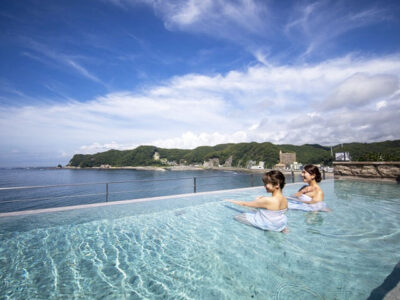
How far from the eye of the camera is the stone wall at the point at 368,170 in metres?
10.2

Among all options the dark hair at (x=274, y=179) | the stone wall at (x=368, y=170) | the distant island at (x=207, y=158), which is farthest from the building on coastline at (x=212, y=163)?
the dark hair at (x=274, y=179)

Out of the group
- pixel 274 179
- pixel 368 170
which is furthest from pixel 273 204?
pixel 368 170

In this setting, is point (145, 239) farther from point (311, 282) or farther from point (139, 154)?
point (139, 154)

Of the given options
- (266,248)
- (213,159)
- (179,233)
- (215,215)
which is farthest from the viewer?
(213,159)

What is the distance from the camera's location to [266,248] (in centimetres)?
303

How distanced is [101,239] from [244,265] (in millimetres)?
2634

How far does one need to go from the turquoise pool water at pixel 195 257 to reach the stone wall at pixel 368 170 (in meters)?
7.46

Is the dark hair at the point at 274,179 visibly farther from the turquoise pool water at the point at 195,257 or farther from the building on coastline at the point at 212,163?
the building on coastline at the point at 212,163

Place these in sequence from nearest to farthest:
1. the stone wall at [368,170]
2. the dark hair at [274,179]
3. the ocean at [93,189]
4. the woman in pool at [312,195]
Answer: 1. the dark hair at [274,179]
2. the woman in pool at [312,195]
3. the ocean at [93,189]
4. the stone wall at [368,170]

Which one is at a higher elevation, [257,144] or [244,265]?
[257,144]

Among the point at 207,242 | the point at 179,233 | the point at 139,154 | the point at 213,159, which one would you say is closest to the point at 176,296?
the point at 207,242

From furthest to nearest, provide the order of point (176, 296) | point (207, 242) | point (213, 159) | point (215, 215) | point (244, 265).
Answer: point (213, 159)
point (215, 215)
point (207, 242)
point (244, 265)
point (176, 296)

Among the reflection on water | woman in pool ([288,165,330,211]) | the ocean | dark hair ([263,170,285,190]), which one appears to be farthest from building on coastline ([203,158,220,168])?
dark hair ([263,170,285,190])

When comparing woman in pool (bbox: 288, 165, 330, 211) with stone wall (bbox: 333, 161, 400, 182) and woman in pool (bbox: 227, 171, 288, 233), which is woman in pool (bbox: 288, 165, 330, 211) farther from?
stone wall (bbox: 333, 161, 400, 182)
